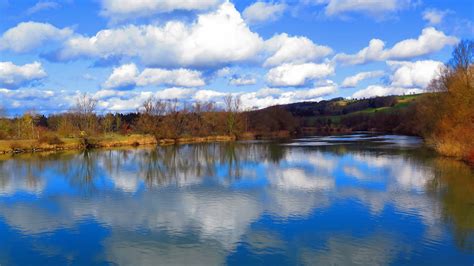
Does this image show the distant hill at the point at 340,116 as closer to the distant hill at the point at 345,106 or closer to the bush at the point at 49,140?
the distant hill at the point at 345,106

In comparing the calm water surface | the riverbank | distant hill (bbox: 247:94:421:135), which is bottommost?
the calm water surface

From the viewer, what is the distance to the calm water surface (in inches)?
381

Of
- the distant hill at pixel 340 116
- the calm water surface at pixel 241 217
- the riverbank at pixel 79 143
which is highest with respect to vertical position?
the distant hill at pixel 340 116

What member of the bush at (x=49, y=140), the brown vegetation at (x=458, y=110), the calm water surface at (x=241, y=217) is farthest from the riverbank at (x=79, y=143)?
the brown vegetation at (x=458, y=110)

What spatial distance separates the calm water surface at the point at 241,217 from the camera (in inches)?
381

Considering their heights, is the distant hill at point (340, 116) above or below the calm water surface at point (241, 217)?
above

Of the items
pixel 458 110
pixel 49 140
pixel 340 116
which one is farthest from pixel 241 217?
pixel 340 116

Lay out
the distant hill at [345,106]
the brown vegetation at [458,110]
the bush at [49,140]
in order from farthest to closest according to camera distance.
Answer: the distant hill at [345,106] → the bush at [49,140] → the brown vegetation at [458,110]

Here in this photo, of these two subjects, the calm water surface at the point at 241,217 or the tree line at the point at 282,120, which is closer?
the calm water surface at the point at 241,217

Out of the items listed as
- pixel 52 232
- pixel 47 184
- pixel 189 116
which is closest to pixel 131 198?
pixel 52 232

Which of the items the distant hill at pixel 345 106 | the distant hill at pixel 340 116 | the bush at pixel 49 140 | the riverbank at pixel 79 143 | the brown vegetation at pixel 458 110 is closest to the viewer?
the brown vegetation at pixel 458 110

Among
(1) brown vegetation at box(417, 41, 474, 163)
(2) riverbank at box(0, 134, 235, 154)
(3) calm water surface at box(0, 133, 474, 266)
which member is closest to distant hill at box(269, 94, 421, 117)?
(2) riverbank at box(0, 134, 235, 154)

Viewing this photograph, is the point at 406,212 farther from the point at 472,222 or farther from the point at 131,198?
the point at 131,198

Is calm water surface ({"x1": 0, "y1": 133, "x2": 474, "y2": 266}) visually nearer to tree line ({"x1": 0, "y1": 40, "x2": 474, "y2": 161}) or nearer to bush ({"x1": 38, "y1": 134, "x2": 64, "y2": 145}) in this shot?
tree line ({"x1": 0, "y1": 40, "x2": 474, "y2": 161})
